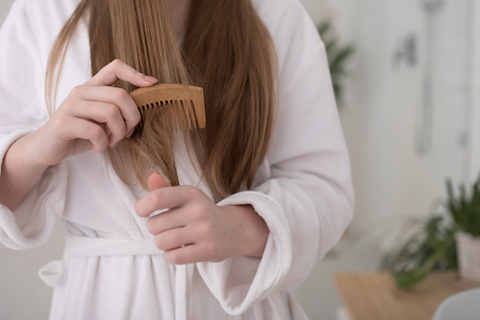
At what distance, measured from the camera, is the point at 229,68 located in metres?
0.52

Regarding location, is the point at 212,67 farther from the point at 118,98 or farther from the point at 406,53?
the point at 406,53

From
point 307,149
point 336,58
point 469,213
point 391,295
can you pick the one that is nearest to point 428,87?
point 336,58

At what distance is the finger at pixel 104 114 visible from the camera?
0.36 meters

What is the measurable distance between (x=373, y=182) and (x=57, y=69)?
2339 mm

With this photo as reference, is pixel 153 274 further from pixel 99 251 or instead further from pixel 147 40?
pixel 147 40

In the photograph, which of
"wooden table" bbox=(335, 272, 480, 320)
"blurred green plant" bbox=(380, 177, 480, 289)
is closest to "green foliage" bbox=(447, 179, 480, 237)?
"blurred green plant" bbox=(380, 177, 480, 289)

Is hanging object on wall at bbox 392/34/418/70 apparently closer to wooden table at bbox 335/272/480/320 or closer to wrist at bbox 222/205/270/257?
wooden table at bbox 335/272/480/320

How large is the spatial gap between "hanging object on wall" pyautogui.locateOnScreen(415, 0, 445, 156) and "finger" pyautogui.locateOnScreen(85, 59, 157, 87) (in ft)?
6.25

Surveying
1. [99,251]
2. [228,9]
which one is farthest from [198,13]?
[99,251]

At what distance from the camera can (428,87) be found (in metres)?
1.94

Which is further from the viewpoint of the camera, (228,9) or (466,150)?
(466,150)

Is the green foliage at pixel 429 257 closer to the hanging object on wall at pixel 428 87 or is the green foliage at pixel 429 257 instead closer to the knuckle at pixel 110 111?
the hanging object on wall at pixel 428 87

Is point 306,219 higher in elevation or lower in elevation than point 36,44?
lower

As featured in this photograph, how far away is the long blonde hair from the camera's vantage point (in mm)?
426
